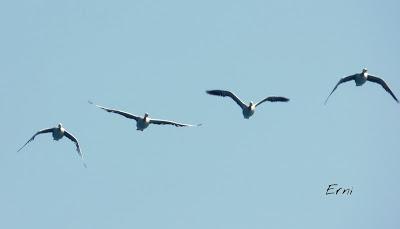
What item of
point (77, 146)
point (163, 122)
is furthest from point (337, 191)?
point (77, 146)

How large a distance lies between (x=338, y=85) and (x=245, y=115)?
293 inches

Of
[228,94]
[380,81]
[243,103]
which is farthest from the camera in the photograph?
[228,94]

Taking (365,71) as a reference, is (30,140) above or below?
below

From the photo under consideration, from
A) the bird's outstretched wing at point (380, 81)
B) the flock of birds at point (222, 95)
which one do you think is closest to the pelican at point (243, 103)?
the flock of birds at point (222, 95)

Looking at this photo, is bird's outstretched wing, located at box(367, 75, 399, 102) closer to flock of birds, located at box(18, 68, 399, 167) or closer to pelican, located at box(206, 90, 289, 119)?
flock of birds, located at box(18, 68, 399, 167)

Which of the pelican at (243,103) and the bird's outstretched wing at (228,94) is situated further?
the bird's outstretched wing at (228,94)

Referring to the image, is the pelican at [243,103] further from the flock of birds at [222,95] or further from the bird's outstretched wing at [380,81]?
the bird's outstretched wing at [380,81]

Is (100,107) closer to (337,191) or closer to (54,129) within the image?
(54,129)

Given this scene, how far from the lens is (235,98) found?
286 feet

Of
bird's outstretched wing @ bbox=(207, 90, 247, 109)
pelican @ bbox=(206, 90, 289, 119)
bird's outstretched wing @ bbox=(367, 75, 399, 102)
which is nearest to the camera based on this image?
pelican @ bbox=(206, 90, 289, 119)

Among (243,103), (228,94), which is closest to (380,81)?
(243,103)

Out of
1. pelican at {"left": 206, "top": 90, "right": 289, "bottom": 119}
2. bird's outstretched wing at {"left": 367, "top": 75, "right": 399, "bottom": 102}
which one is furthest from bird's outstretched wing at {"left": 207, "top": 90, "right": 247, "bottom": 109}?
bird's outstretched wing at {"left": 367, "top": 75, "right": 399, "bottom": 102}

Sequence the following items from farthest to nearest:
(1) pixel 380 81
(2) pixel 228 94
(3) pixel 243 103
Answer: (2) pixel 228 94 < (1) pixel 380 81 < (3) pixel 243 103

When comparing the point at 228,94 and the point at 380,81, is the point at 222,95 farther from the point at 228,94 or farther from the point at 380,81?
the point at 380,81
